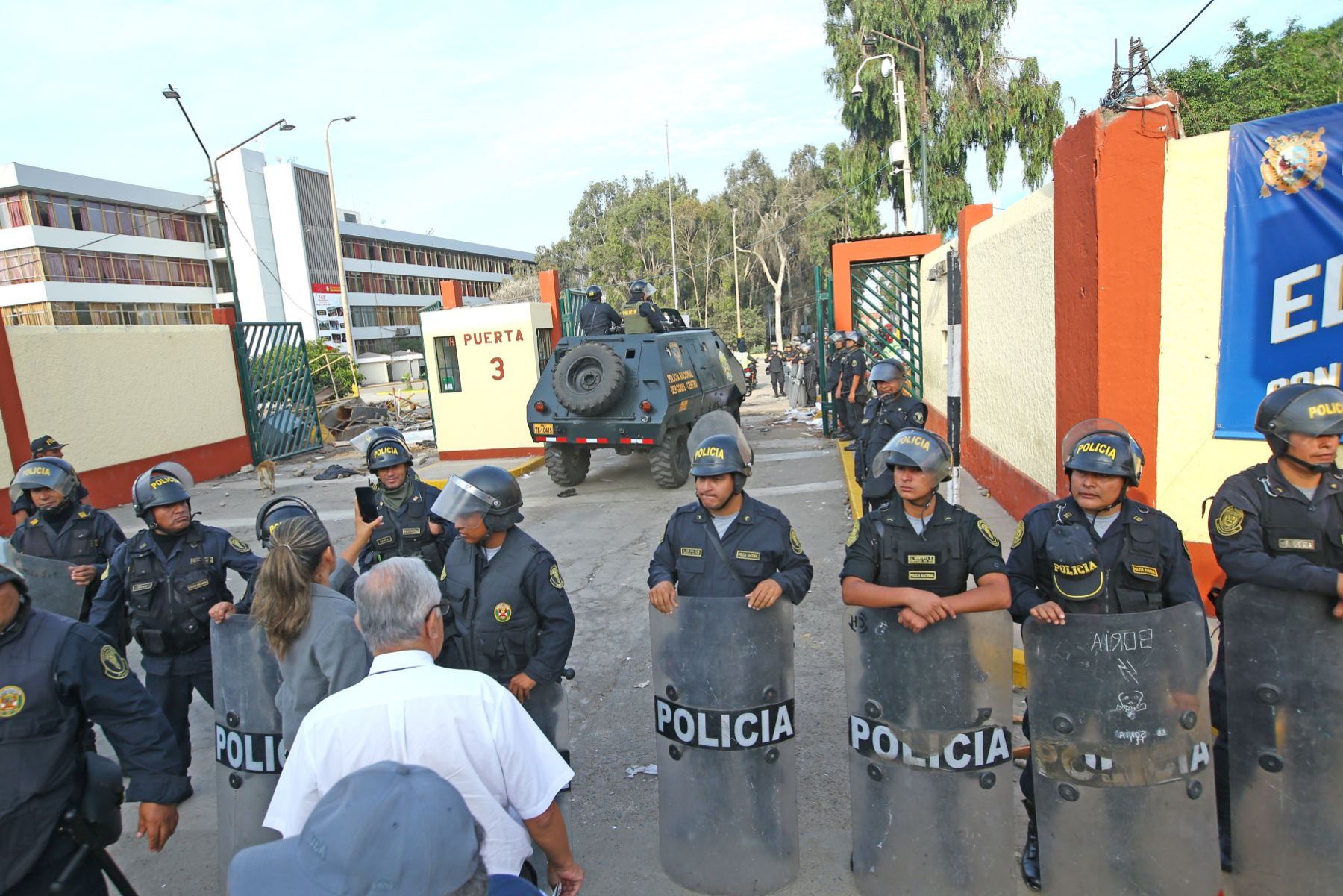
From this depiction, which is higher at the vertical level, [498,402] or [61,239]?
[61,239]

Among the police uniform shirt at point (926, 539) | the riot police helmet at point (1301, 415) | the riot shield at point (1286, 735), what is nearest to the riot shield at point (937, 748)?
the police uniform shirt at point (926, 539)

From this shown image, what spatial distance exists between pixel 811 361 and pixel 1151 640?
626 inches

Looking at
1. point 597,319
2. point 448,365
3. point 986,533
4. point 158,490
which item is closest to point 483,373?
point 448,365

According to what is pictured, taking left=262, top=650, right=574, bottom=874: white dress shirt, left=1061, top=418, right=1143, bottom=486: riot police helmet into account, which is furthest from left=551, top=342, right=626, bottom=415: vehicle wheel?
left=262, top=650, right=574, bottom=874: white dress shirt

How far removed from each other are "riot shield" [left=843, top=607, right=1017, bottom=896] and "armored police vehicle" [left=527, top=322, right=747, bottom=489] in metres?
7.20

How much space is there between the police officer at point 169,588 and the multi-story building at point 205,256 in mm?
32582

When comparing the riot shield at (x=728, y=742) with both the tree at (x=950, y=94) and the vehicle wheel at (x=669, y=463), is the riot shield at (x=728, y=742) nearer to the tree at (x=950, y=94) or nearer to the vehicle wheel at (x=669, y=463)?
the vehicle wheel at (x=669, y=463)

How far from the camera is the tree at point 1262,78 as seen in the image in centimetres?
2214

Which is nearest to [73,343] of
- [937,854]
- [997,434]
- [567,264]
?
[997,434]

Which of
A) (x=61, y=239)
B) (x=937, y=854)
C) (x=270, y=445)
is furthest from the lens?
(x=61, y=239)

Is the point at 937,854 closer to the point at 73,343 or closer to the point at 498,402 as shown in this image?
the point at 498,402

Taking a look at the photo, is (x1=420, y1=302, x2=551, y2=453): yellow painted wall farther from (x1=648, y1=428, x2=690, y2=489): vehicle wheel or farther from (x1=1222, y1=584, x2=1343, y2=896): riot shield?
(x1=1222, y1=584, x2=1343, y2=896): riot shield

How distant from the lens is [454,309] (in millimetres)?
13883

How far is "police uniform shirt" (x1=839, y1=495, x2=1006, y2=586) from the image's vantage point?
2785mm
